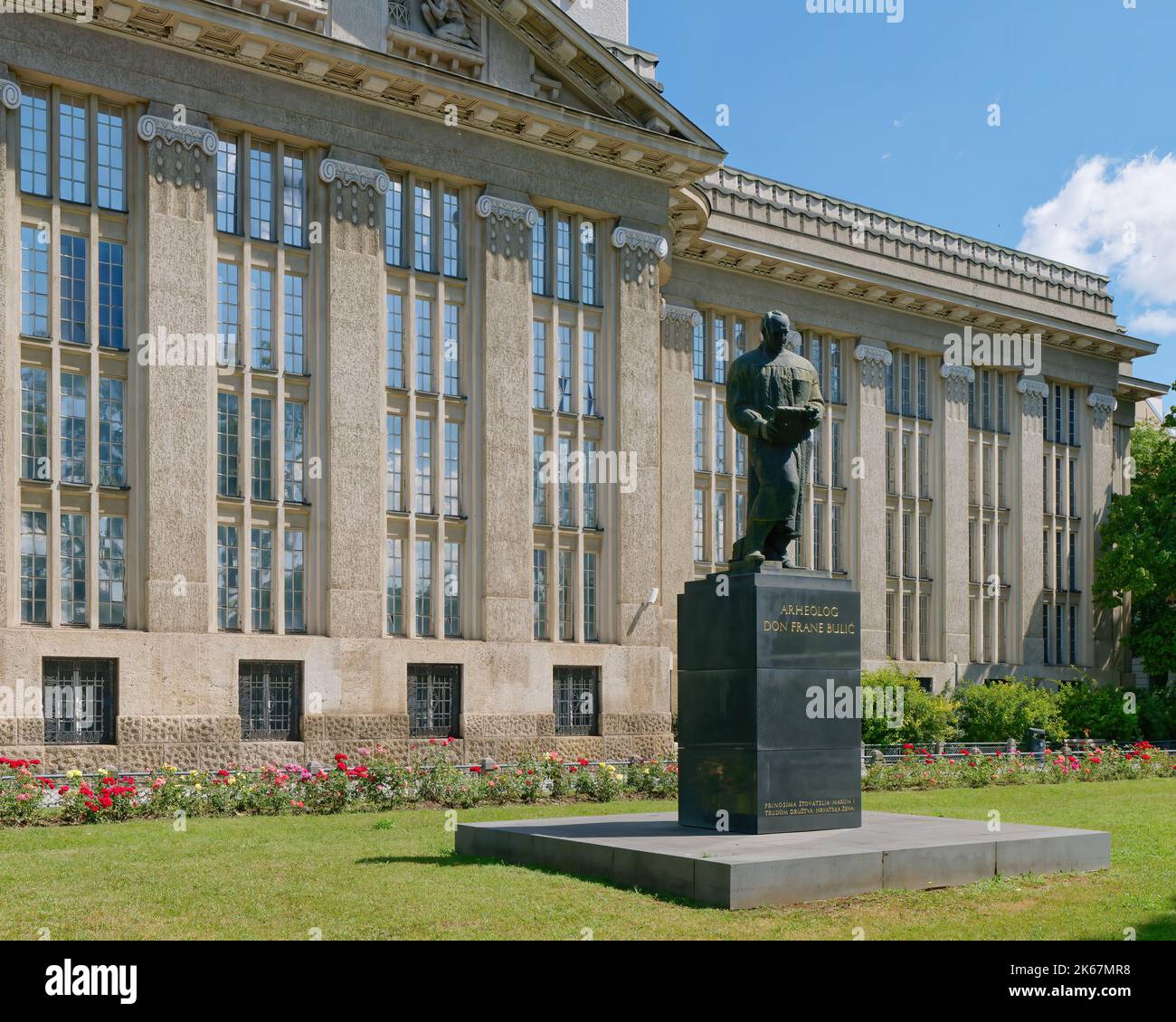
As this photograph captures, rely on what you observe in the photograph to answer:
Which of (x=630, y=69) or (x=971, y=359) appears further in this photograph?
(x=971, y=359)

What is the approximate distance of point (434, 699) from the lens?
113 feet

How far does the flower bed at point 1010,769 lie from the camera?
1225 inches

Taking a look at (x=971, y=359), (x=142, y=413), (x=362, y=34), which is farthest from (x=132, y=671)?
(x=971, y=359)

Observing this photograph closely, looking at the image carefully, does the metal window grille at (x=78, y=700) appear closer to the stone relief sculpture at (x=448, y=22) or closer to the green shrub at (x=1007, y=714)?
the stone relief sculpture at (x=448, y=22)

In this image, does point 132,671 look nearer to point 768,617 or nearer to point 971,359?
point 768,617

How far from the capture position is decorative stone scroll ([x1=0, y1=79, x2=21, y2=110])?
28547 millimetres

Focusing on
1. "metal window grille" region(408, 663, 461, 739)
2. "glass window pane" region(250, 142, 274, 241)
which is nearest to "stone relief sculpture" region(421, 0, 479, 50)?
"glass window pane" region(250, 142, 274, 241)

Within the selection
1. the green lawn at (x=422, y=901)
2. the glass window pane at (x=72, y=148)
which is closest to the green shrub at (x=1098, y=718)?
the green lawn at (x=422, y=901)

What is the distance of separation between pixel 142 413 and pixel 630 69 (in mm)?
15398

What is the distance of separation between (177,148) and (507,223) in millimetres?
8578

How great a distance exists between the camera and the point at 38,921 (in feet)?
41.5

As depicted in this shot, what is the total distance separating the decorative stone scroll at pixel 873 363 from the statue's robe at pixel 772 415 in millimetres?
31558

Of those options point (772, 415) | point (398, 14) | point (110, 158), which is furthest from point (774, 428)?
point (398, 14)
